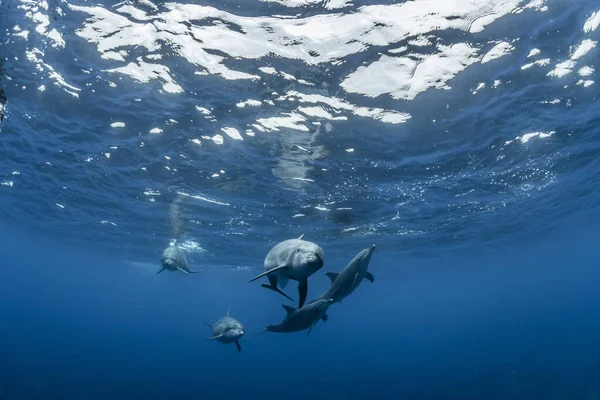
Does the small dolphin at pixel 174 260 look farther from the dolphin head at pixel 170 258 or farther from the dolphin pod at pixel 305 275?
the dolphin pod at pixel 305 275

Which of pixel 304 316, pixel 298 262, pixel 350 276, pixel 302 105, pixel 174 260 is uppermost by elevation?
pixel 302 105

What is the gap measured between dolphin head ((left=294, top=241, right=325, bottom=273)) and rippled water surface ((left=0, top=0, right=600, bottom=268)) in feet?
21.2

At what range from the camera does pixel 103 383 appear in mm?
33312

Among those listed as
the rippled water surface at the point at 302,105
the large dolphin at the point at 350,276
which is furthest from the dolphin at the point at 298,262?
the rippled water surface at the point at 302,105

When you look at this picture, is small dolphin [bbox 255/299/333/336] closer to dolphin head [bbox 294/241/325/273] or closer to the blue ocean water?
dolphin head [bbox 294/241/325/273]

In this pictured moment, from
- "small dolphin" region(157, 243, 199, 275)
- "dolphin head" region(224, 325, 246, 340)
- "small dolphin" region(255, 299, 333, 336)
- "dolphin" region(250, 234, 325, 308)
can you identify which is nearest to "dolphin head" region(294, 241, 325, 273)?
"dolphin" region(250, 234, 325, 308)

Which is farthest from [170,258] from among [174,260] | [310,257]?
[310,257]

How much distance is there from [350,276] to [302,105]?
26.5ft

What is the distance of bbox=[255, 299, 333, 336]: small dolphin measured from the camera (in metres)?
6.16

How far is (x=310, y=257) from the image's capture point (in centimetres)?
438

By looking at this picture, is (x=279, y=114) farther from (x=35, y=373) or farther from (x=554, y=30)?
(x=35, y=373)

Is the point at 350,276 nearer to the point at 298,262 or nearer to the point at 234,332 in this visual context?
the point at 298,262

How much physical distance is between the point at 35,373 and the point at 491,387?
41.4m

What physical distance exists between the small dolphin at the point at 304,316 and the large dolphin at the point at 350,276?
17 cm
